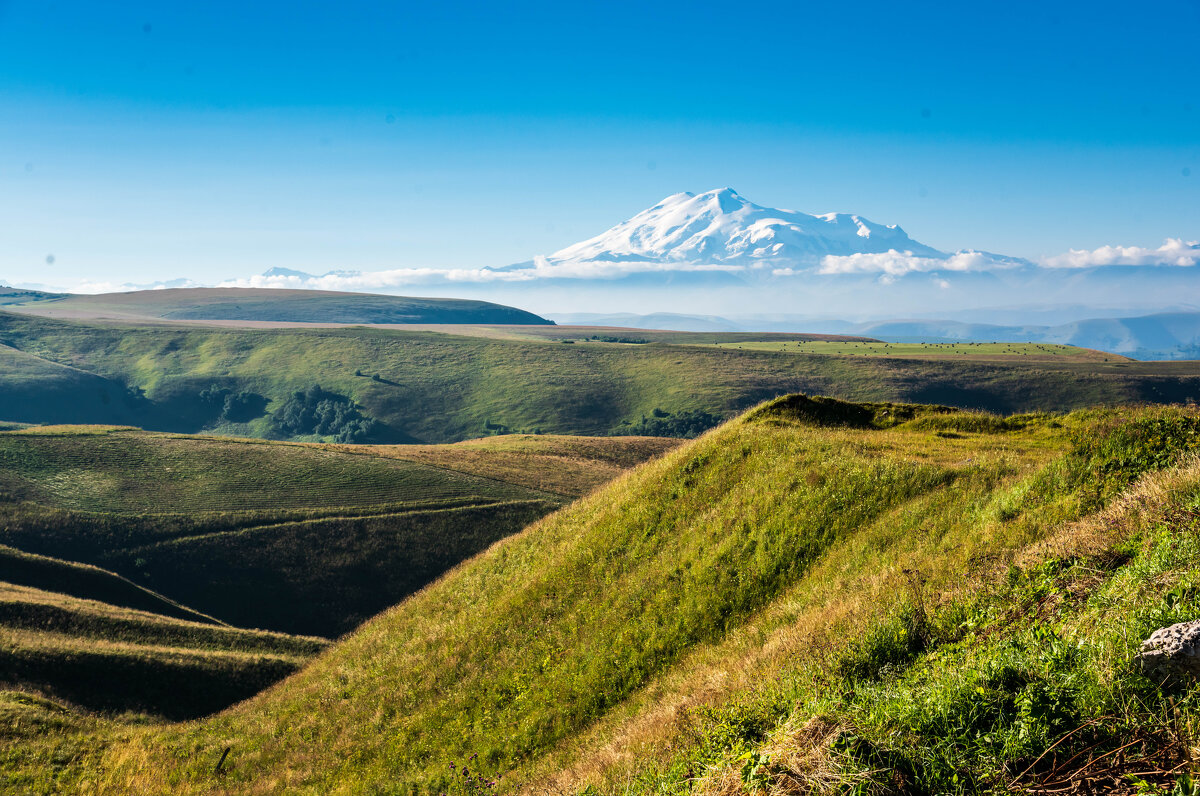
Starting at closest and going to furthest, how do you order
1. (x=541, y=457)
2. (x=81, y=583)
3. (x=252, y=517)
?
(x=81, y=583) → (x=252, y=517) → (x=541, y=457)

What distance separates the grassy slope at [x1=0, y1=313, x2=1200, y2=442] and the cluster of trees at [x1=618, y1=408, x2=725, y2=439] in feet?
12.2

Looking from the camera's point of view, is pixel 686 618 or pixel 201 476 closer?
pixel 686 618

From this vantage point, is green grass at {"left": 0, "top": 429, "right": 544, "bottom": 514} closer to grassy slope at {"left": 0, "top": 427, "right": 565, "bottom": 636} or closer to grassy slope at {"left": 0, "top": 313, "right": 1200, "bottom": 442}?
grassy slope at {"left": 0, "top": 427, "right": 565, "bottom": 636}

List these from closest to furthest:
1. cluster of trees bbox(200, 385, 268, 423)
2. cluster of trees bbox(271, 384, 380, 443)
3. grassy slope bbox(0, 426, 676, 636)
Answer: grassy slope bbox(0, 426, 676, 636) < cluster of trees bbox(271, 384, 380, 443) < cluster of trees bbox(200, 385, 268, 423)

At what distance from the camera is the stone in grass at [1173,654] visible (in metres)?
5.95

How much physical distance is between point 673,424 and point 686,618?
127 m

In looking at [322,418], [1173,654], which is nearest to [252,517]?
[1173,654]

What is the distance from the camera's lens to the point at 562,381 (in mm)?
171250

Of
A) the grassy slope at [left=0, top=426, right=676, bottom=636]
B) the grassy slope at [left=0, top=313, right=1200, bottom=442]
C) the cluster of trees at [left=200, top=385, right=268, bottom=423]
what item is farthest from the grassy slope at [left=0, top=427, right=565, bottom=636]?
the cluster of trees at [left=200, top=385, right=268, bottom=423]

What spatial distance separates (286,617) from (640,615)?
39315 mm

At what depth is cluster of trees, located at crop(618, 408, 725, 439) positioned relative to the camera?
13962 cm

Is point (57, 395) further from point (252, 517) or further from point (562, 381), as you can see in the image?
point (252, 517)

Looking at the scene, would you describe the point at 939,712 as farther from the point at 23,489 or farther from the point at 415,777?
the point at 23,489

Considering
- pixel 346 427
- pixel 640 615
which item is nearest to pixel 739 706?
pixel 640 615
